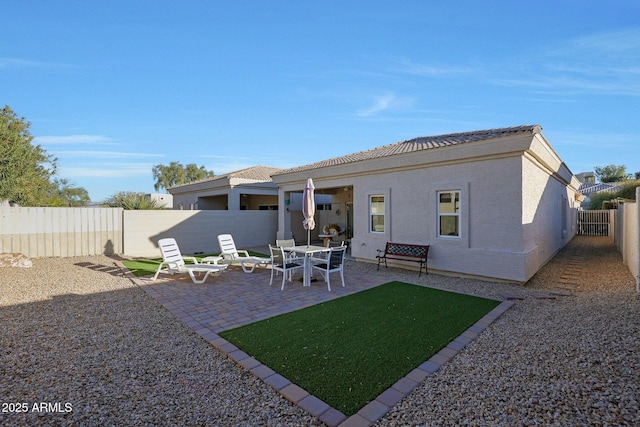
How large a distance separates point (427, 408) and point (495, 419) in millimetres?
632

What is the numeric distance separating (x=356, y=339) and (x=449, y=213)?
6507mm

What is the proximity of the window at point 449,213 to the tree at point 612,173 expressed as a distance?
64917mm

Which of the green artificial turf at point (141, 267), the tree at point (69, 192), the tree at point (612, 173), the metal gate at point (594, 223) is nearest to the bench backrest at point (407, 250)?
the green artificial turf at point (141, 267)

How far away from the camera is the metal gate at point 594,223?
950 inches

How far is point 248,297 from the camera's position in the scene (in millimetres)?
7344

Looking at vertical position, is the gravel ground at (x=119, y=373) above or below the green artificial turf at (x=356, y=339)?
below

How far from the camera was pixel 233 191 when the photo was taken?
67.1ft

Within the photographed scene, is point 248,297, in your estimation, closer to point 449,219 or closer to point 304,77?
point 449,219

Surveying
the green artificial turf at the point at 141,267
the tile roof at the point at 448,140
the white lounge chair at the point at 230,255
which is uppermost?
the tile roof at the point at 448,140

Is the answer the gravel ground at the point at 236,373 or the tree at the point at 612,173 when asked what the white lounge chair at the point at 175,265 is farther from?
the tree at the point at 612,173

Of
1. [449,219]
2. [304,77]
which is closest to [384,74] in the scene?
[304,77]

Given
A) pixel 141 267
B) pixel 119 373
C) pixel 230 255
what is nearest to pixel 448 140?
pixel 230 255

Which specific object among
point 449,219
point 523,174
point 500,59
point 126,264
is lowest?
point 126,264

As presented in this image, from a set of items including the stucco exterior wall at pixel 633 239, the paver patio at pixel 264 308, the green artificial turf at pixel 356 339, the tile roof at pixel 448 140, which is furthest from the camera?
the tile roof at pixel 448 140
